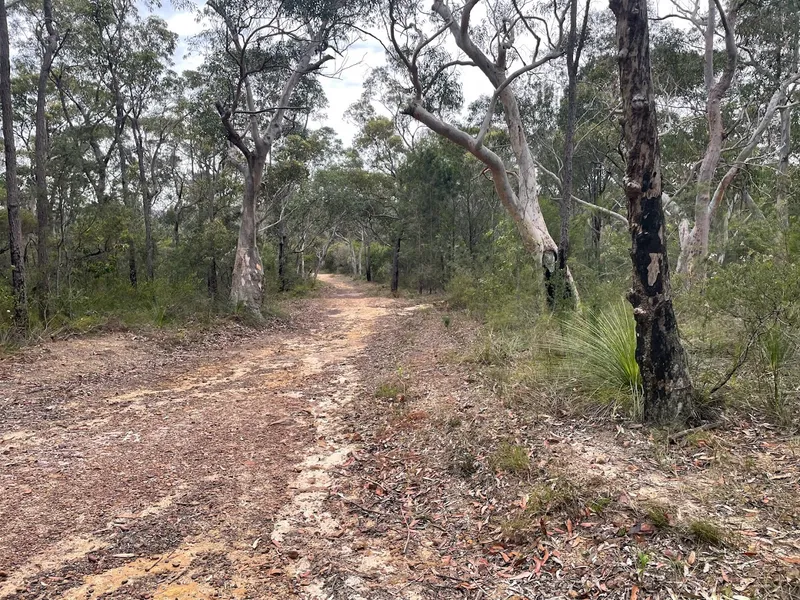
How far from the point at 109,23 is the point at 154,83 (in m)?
2.28

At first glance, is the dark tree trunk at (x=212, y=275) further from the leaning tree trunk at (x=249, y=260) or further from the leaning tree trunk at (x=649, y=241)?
the leaning tree trunk at (x=649, y=241)

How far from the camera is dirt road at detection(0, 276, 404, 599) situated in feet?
9.04

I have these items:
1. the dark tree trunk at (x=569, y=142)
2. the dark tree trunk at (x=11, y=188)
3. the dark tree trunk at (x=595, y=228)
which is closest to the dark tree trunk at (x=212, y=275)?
the dark tree trunk at (x=11, y=188)

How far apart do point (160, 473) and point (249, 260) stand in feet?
34.5

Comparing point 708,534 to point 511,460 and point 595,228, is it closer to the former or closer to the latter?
point 511,460

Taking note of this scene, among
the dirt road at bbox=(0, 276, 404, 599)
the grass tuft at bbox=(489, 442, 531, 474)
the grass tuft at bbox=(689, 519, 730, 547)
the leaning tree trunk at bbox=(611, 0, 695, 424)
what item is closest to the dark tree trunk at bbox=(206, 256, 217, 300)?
the dirt road at bbox=(0, 276, 404, 599)

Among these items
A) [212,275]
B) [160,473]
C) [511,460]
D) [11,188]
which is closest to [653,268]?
[511,460]

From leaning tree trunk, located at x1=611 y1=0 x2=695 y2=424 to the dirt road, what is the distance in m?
2.82

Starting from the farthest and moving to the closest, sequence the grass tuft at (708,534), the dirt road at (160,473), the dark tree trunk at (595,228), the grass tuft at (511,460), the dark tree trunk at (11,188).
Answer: the dark tree trunk at (595,228) < the dark tree trunk at (11,188) < the grass tuft at (511,460) < the dirt road at (160,473) < the grass tuft at (708,534)

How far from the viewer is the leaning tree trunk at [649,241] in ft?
12.6

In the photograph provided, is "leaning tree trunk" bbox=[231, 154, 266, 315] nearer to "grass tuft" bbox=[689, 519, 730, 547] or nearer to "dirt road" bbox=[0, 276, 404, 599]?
"dirt road" bbox=[0, 276, 404, 599]

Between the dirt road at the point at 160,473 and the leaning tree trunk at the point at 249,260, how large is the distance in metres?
5.48

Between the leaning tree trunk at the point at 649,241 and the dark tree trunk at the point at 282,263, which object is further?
the dark tree trunk at the point at 282,263

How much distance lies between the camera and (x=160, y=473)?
4000 mm
